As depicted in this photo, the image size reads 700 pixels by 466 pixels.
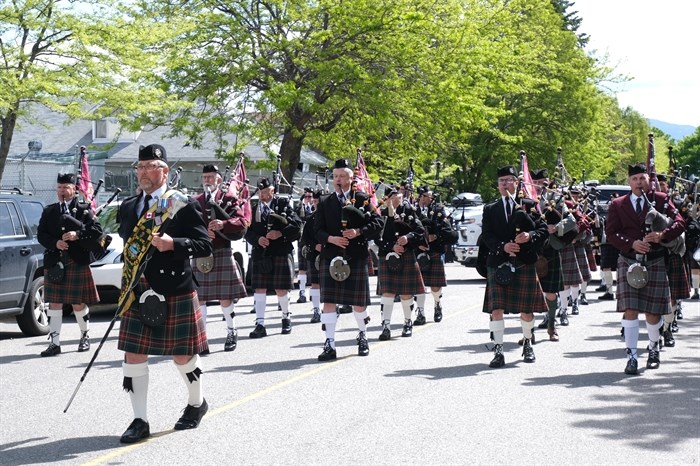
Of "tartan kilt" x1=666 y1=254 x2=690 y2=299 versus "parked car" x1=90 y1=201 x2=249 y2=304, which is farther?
"parked car" x1=90 y1=201 x2=249 y2=304

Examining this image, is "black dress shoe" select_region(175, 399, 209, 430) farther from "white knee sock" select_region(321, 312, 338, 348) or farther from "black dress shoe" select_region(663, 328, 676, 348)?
"black dress shoe" select_region(663, 328, 676, 348)

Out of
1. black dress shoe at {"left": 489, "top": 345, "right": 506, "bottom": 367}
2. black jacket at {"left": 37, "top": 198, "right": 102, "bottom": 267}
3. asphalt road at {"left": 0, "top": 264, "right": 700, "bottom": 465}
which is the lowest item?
asphalt road at {"left": 0, "top": 264, "right": 700, "bottom": 465}

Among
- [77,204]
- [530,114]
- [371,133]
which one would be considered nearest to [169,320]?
[77,204]

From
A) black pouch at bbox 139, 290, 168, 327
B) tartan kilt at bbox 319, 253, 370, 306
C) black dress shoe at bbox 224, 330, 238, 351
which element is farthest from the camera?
black dress shoe at bbox 224, 330, 238, 351

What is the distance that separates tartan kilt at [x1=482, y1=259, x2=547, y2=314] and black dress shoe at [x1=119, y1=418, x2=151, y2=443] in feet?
13.7

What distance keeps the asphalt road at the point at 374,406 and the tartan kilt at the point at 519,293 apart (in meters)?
0.57

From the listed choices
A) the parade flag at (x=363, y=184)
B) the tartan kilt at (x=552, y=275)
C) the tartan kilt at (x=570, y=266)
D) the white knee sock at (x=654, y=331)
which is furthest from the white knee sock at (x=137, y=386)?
the tartan kilt at (x=570, y=266)

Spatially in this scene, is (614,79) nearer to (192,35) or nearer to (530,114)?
(530,114)

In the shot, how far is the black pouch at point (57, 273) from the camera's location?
10.5m

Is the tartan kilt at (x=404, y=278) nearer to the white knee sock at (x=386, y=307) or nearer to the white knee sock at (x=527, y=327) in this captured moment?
the white knee sock at (x=386, y=307)

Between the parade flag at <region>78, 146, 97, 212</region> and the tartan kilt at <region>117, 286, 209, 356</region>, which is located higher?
the parade flag at <region>78, 146, 97, 212</region>

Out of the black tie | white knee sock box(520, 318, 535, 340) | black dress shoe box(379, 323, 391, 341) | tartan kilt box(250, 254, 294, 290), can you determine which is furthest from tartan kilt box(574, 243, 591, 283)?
the black tie

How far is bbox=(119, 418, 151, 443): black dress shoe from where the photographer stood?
6.25 meters

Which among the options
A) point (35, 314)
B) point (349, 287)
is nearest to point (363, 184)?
point (349, 287)
